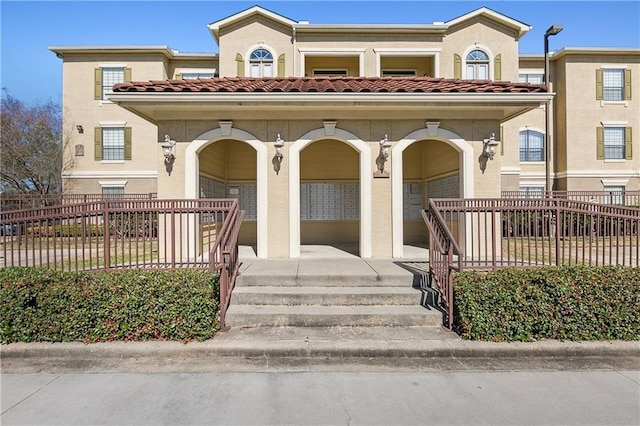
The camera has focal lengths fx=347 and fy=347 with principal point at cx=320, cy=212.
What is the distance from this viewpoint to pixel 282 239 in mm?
7965

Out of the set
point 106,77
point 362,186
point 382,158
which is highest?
point 106,77

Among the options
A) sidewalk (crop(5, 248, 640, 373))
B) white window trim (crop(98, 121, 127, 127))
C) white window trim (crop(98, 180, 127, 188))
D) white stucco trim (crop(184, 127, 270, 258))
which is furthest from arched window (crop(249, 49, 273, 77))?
sidewalk (crop(5, 248, 640, 373))

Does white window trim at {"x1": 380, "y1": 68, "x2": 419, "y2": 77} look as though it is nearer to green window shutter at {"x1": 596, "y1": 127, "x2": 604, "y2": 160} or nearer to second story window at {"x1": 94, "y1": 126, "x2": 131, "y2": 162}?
green window shutter at {"x1": 596, "y1": 127, "x2": 604, "y2": 160}

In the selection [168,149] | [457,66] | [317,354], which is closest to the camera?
[317,354]

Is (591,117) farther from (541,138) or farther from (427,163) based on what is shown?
(427,163)

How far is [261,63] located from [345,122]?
8.71 metres

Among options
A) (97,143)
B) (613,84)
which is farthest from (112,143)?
(613,84)

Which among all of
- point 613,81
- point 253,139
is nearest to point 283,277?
point 253,139

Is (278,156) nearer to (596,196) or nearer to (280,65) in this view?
(280,65)

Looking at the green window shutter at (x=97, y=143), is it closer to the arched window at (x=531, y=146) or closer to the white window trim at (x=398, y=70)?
the white window trim at (x=398, y=70)

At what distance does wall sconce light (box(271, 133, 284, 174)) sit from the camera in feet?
25.8

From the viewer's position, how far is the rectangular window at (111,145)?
62.0 ft

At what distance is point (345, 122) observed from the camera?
8102 mm

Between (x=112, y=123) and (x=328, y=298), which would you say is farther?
(x=112, y=123)
